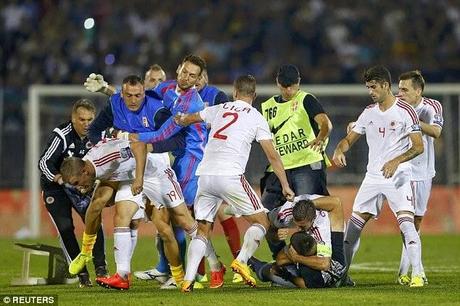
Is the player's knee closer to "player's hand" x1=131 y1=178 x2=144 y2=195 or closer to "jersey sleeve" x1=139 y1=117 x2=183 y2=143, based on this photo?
"player's hand" x1=131 y1=178 x2=144 y2=195

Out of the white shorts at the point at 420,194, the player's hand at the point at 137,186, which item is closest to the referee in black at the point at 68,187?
the player's hand at the point at 137,186

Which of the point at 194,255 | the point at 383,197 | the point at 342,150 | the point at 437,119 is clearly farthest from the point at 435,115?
the point at 194,255

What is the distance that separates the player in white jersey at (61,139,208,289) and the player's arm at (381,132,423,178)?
2068 millimetres

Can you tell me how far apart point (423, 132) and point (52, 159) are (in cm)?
409

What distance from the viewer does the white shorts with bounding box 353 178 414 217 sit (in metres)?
13.0

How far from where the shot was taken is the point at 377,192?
13219mm

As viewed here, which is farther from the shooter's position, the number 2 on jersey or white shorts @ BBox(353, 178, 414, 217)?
white shorts @ BBox(353, 178, 414, 217)


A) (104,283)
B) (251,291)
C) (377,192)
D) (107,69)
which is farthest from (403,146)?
(107,69)

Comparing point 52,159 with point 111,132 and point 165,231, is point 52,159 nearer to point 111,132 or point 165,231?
point 111,132

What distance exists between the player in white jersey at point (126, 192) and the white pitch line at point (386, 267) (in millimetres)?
3509

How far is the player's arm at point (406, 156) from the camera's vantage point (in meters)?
12.7

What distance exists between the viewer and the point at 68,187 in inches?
543

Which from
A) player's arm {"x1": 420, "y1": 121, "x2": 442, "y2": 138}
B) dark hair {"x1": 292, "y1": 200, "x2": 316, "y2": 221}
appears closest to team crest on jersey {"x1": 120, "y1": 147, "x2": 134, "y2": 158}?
dark hair {"x1": 292, "y1": 200, "x2": 316, "y2": 221}

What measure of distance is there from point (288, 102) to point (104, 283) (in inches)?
118
